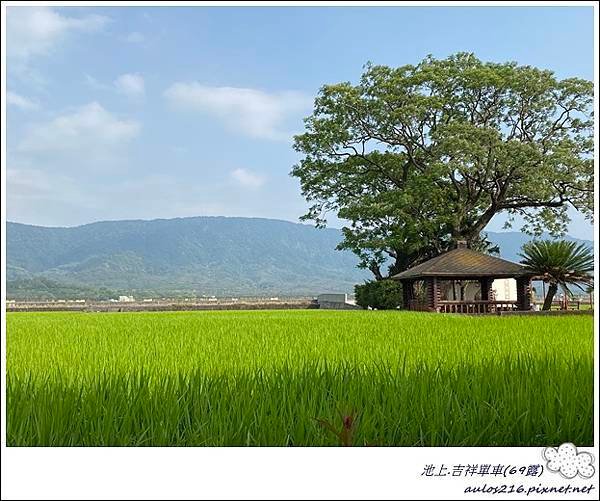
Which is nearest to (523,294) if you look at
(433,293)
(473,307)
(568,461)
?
(473,307)

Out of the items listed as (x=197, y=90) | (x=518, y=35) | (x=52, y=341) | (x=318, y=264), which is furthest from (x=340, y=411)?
(x=318, y=264)

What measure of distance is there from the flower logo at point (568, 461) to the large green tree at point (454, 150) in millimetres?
12831

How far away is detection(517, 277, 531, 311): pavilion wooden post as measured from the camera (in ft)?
44.9

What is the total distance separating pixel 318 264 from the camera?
7800 centimetres

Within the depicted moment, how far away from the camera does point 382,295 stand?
15.7 m

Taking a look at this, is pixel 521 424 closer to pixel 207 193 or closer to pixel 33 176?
pixel 33 176

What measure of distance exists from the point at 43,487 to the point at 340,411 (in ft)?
2.92

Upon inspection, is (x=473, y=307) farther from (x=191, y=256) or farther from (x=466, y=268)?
(x=191, y=256)

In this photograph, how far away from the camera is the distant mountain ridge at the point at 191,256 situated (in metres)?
65.5

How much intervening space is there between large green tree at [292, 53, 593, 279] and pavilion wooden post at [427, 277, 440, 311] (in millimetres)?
1954

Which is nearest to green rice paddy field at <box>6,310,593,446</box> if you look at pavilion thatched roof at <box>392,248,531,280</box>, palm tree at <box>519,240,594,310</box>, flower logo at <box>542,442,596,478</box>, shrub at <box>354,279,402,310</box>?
flower logo at <box>542,442,596,478</box>

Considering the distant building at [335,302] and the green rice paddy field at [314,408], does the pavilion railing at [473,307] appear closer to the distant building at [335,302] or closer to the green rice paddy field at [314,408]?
the distant building at [335,302]

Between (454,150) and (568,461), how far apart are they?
1307 centimetres

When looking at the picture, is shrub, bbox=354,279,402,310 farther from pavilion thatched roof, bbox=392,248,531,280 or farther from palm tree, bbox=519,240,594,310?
palm tree, bbox=519,240,594,310
